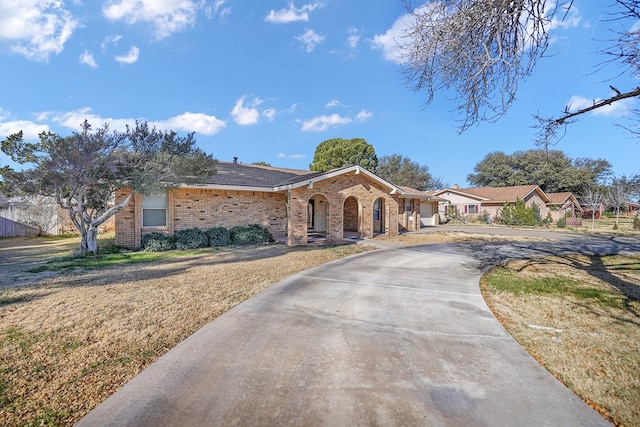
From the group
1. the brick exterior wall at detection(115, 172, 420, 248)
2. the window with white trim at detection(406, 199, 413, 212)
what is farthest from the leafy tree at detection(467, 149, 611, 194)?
the brick exterior wall at detection(115, 172, 420, 248)

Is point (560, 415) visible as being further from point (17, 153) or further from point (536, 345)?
point (17, 153)

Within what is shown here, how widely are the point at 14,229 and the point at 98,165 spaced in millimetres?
15506

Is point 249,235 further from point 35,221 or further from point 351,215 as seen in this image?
point 35,221

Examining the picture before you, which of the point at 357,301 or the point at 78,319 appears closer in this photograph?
the point at 78,319

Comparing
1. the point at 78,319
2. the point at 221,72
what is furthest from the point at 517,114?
the point at 221,72

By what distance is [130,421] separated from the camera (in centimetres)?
248

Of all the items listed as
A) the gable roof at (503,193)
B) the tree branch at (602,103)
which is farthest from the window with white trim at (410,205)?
the tree branch at (602,103)

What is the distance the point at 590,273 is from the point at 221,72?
60.9 ft

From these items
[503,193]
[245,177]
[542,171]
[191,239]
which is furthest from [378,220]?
[542,171]

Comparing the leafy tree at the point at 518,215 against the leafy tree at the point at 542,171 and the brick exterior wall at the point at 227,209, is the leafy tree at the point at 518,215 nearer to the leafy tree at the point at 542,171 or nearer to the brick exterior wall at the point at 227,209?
the leafy tree at the point at 542,171

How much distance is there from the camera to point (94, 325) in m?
4.41

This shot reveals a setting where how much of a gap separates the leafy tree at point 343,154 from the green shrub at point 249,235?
25.4 m

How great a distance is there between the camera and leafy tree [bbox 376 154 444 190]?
46656 millimetres

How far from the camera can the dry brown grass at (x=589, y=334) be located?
9.83ft
